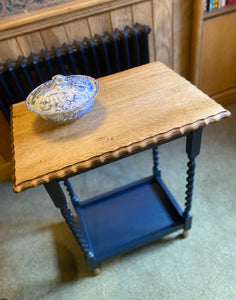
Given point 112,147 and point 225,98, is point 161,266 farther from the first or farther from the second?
point 225,98

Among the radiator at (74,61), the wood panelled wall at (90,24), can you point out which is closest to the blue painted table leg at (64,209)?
the radiator at (74,61)

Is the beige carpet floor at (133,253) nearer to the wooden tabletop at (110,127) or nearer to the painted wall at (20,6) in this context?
the wooden tabletop at (110,127)

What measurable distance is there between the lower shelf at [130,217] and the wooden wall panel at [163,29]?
85 centimetres

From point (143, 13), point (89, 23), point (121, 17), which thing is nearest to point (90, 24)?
point (89, 23)

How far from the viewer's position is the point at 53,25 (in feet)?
3.91

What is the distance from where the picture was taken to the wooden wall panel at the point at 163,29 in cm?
132

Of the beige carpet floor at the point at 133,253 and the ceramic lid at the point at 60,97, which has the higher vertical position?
the ceramic lid at the point at 60,97

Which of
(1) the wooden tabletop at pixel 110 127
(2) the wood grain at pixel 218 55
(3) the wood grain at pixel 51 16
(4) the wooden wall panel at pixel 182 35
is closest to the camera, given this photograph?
(1) the wooden tabletop at pixel 110 127

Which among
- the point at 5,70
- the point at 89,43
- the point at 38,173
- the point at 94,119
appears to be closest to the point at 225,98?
the point at 89,43

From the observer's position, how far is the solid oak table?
65 cm

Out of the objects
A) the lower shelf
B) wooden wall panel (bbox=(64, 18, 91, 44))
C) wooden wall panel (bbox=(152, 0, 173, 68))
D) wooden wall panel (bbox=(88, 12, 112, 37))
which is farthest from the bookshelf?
the lower shelf

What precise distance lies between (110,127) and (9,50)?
2.84 feet

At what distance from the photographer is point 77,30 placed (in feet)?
4.12

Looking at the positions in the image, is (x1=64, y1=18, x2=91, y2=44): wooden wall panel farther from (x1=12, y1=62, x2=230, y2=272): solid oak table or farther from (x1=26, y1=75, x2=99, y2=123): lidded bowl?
(x1=26, y1=75, x2=99, y2=123): lidded bowl
